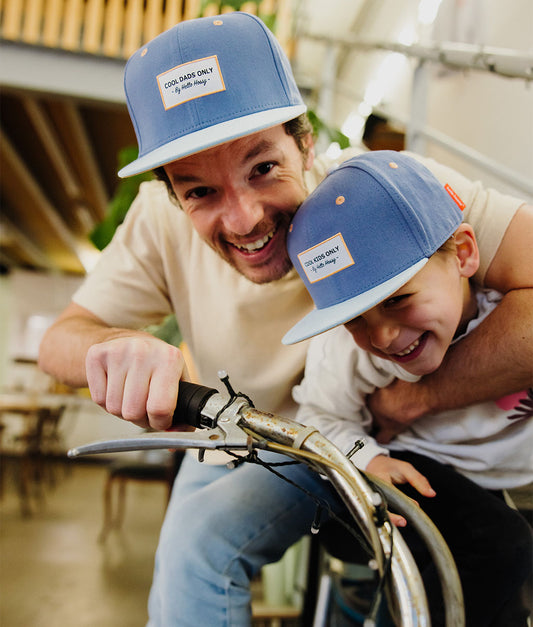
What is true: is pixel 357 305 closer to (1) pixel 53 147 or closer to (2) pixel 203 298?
(2) pixel 203 298

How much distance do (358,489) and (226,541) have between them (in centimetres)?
50

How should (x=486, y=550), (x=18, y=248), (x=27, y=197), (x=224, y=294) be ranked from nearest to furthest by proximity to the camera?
1. (x=486, y=550)
2. (x=224, y=294)
3. (x=27, y=197)
4. (x=18, y=248)

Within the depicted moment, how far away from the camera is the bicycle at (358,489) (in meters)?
0.37

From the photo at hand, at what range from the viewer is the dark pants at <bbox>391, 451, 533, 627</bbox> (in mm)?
624

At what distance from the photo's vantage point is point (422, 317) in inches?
25.1

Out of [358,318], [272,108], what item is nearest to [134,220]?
[272,108]

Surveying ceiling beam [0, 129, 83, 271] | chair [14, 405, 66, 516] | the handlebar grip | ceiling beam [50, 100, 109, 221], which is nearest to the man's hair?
the handlebar grip

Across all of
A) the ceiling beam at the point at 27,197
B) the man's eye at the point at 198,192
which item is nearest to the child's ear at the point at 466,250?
the man's eye at the point at 198,192

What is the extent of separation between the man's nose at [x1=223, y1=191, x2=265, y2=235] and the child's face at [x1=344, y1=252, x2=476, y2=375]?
217 mm

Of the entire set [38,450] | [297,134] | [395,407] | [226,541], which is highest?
[297,134]

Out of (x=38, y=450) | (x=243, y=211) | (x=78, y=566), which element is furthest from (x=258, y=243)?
(x=38, y=450)

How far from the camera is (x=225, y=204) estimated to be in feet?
2.60

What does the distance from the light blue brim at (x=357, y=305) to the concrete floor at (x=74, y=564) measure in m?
1.51

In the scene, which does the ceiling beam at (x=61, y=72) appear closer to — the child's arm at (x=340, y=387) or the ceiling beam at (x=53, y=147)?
the ceiling beam at (x=53, y=147)
